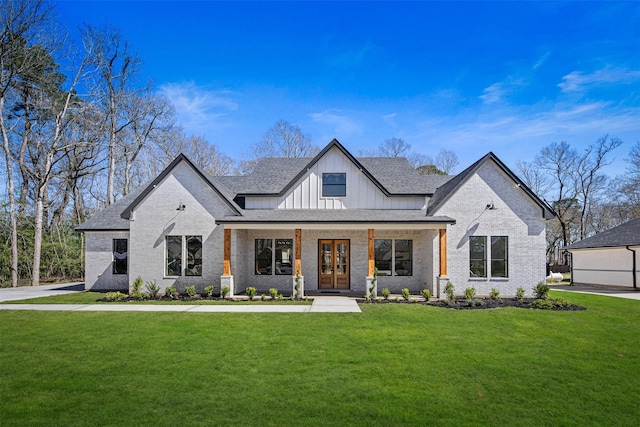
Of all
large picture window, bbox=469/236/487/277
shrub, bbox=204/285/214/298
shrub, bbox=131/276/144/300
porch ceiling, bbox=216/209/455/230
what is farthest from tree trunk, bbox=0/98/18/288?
large picture window, bbox=469/236/487/277

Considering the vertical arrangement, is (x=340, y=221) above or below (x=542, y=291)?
above

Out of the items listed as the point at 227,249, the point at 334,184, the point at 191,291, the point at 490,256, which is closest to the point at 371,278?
the point at 334,184

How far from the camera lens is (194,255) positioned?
1705cm

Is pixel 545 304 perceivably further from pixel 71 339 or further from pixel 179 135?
pixel 179 135

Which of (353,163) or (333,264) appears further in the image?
(333,264)

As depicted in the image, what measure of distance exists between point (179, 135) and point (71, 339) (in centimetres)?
3152

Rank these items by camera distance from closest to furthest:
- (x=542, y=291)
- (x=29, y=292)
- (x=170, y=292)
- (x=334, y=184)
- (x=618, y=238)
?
(x=542, y=291), (x=170, y=292), (x=334, y=184), (x=29, y=292), (x=618, y=238)

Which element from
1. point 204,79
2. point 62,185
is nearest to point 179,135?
point 62,185

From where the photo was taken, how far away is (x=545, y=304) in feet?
44.7

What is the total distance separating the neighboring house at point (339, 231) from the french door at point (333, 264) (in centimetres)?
5

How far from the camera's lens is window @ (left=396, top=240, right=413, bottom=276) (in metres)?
17.8

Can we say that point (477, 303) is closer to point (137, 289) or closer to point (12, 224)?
point (137, 289)

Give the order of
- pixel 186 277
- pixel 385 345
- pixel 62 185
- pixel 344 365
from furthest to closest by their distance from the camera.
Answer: pixel 62 185
pixel 186 277
pixel 385 345
pixel 344 365

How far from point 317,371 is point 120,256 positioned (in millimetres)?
15849
